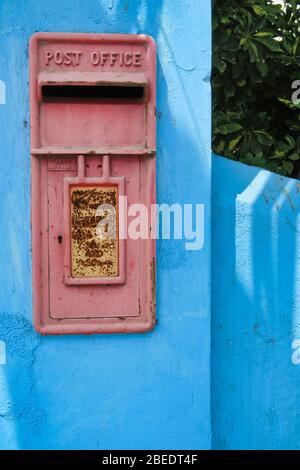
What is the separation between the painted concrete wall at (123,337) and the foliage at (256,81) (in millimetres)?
1070

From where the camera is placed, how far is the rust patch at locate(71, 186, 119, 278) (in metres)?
2.07

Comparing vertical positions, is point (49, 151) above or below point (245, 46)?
below

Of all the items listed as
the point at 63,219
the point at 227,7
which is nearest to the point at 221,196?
the point at 63,219

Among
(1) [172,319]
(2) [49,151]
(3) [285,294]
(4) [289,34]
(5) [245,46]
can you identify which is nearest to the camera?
(2) [49,151]

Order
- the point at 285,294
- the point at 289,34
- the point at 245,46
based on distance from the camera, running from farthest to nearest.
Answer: the point at 289,34 < the point at 245,46 < the point at 285,294

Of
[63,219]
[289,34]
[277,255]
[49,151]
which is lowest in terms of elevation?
[277,255]

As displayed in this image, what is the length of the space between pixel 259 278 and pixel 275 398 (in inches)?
22.1

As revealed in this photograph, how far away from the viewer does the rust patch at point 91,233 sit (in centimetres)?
207

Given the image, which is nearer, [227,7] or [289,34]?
[227,7]

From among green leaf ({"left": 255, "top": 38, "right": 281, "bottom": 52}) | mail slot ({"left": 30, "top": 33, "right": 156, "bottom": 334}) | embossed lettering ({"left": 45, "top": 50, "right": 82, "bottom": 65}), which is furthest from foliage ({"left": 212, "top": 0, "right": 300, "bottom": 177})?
embossed lettering ({"left": 45, "top": 50, "right": 82, "bottom": 65})

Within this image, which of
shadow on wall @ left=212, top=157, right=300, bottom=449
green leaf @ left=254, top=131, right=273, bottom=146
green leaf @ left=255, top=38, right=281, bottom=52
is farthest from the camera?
green leaf @ left=254, top=131, right=273, bottom=146

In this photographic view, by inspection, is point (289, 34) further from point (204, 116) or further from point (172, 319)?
point (172, 319)

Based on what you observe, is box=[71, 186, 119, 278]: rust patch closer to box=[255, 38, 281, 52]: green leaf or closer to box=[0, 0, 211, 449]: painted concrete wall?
box=[0, 0, 211, 449]: painted concrete wall

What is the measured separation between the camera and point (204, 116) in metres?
2.11
